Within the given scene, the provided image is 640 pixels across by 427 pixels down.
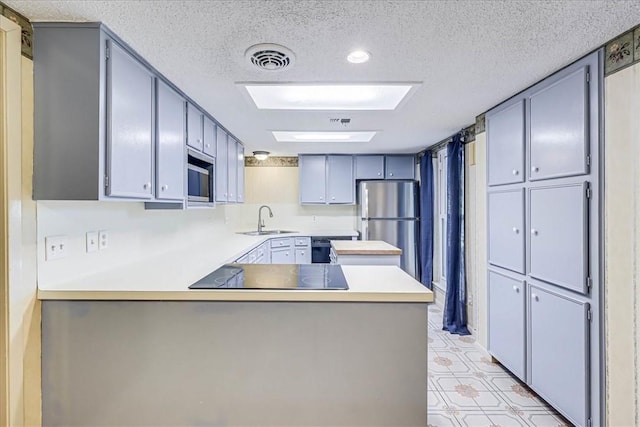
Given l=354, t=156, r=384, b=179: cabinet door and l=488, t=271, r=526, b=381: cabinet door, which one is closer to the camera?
l=488, t=271, r=526, b=381: cabinet door

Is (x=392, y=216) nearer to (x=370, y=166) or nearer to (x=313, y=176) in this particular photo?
(x=370, y=166)

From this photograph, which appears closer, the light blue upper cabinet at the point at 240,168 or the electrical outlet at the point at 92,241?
the electrical outlet at the point at 92,241

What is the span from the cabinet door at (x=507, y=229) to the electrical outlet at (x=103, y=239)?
106 inches

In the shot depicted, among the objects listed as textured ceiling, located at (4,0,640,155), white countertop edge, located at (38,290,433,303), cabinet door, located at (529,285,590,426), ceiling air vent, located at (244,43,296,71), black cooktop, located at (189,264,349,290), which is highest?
textured ceiling, located at (4,0,640,155)

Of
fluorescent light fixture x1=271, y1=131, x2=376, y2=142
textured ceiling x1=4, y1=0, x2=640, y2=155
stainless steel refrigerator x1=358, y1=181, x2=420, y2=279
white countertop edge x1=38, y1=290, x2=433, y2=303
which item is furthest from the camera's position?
stainless steel refrigerator x1=358, y1=181, x2=420, y2=279

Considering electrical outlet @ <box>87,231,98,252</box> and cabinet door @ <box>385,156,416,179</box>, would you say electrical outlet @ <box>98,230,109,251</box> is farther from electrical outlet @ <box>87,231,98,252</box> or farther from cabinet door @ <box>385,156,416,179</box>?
cabinet door @ <box>385,156,416,179</box>

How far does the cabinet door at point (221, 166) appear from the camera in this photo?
3.16 m

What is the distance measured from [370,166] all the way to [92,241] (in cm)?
360

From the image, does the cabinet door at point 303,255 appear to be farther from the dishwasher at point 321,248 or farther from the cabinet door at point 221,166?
the cabinet door at point 221,166

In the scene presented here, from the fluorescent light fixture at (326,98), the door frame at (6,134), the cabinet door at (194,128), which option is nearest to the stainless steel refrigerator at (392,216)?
the fluorescent light fixture at (326,98)

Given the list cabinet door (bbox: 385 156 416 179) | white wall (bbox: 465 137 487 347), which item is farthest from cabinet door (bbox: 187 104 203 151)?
cabinet door (bbox: 385 156 416 179)

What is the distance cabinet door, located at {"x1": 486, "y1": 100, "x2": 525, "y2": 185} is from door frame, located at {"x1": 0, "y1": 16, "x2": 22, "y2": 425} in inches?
110

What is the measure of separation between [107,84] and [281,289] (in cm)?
122

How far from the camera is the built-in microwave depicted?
254 cm
